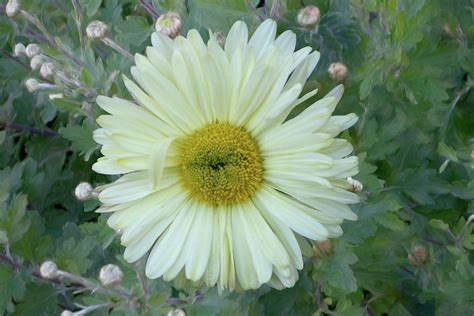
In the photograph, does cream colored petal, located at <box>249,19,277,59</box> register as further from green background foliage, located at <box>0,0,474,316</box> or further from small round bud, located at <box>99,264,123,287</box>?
small round bud, located at <box>99,264,123,287</box>

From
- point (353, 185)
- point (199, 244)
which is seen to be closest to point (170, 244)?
point (199, 244)

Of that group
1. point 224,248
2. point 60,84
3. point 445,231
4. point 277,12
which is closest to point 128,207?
point 224,248

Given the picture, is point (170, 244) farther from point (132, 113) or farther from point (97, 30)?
point (97, 30)

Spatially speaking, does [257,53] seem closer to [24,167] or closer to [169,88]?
[169,88]

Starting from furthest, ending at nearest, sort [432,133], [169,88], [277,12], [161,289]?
[432,133] < [161,289] < [277,12] < [169,88]

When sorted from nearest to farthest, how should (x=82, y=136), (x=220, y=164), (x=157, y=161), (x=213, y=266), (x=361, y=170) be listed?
(x=157, y=161) < (x=213, y=266) < (x=220, y=164) < (x=361, y=170) < (x=82, y=136)

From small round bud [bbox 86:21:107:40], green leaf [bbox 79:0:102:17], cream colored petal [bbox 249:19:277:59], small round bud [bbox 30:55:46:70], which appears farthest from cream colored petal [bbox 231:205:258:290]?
green leaf [bbox 79:0:102:17]
